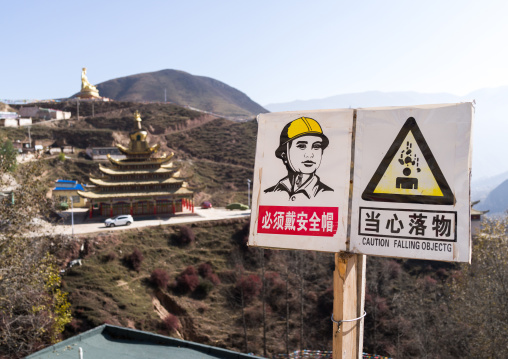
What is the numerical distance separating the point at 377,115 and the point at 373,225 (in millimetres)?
1021

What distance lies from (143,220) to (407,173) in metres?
32.5

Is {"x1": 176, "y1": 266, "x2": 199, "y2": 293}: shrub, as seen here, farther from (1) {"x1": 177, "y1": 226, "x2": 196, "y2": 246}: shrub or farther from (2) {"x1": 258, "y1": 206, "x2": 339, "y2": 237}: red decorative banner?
(2) {"x1": 258, "y1": 206, "x2": 339, "y2": 237}: red decorative banner

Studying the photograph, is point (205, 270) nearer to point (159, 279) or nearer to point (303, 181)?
point (159, 279)

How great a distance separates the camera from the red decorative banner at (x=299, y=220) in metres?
3.46

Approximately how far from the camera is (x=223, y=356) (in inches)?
469

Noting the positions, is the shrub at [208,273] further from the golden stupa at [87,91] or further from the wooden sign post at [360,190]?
the golden stupa at [87,91]

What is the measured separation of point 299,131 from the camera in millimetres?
3670

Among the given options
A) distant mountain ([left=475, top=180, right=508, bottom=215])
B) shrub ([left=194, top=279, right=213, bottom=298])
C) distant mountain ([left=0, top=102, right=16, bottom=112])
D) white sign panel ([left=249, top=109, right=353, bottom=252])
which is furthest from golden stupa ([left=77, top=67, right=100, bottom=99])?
distant mountain ([left=475, top=180, right=508, bottom=215])

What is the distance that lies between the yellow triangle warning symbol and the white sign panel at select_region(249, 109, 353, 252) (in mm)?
302

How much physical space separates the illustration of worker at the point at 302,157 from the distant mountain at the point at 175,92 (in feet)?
446

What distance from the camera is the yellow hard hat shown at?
3621mm

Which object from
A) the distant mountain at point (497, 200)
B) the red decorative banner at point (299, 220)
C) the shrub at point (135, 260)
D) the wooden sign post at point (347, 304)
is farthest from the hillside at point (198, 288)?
the distant mountain at point (497, 200)

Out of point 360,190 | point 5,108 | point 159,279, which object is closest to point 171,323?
point 159,279

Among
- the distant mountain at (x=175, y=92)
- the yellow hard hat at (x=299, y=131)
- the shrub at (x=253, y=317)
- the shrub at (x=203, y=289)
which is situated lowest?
the shrub at (x=253, y=317)
